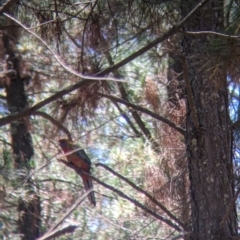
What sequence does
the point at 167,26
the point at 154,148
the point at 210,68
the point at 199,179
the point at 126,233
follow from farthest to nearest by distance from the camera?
the point at 126,233
the point at 154,148
the point at 167,26
the point at 199,179
the point at 210,68

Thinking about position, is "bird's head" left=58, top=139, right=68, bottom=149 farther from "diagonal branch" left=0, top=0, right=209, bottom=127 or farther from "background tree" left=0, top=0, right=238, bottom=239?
"diagonal branch" left=0, top=0, right=209, bottom=127

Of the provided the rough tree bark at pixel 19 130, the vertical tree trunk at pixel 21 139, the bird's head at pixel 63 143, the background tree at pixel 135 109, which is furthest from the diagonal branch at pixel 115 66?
the vertical tree trunk at pixel 21 139

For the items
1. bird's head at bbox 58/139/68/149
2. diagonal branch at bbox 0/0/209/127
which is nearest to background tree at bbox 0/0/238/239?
diagonal branch at bbox 0/0/209/127

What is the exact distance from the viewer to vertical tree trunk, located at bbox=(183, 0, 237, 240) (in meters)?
4.08

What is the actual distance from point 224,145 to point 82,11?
142 centimetres

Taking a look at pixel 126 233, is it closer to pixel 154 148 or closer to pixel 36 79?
pixel 154 148

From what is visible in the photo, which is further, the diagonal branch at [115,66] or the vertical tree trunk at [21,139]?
the vertical tree trunk at [21,139]

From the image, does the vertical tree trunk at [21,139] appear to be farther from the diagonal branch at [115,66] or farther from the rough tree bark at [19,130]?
the diagonal branch at [115,66]

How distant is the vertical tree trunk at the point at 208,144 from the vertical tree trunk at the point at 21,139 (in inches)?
87.7

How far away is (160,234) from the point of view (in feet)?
20.4

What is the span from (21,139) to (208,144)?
313 cm

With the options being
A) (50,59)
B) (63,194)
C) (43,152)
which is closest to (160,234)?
(63,194)

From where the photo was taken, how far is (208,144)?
13.9 feet

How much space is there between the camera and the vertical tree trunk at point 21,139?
627 centimetres
